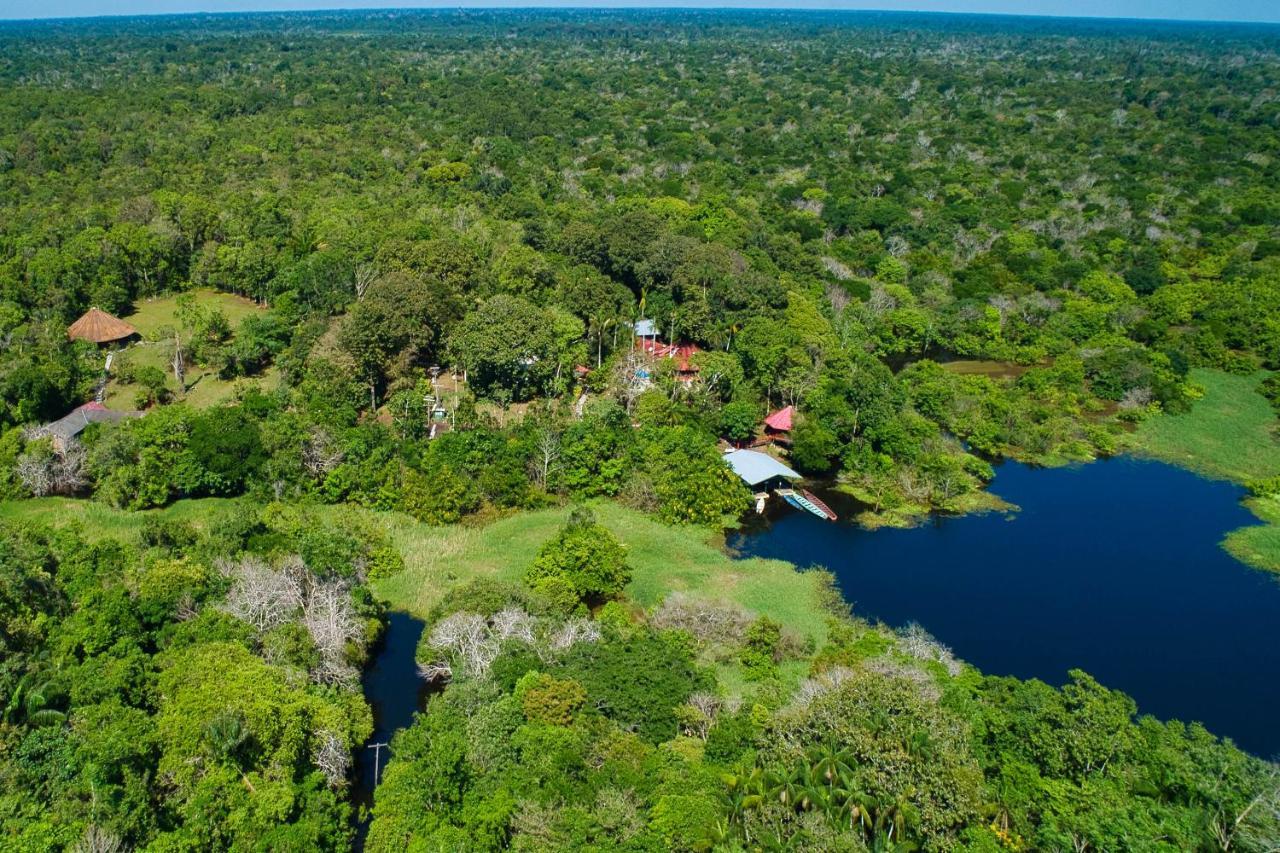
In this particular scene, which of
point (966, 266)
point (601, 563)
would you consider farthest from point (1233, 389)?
point (601, 563)

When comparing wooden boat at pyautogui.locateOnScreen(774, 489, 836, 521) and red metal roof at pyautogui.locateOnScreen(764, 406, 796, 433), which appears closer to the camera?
wooden boat at pyautogui.locateOnScreen(774, 489, 836, 521)

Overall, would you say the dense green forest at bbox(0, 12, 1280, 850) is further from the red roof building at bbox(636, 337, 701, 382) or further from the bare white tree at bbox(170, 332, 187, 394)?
the red roof building at bbox(636, 337, 701, 382)

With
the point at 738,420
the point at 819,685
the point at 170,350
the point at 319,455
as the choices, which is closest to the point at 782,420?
the point at 738,420

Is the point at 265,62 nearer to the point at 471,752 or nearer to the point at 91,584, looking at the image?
the point at 91,584

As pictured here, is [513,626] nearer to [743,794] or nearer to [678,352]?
[743,794]

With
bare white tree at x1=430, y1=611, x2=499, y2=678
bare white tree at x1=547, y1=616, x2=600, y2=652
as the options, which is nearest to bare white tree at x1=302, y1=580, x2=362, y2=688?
→ bare white tree at x1=430, y1=611, x2=499, y2=678

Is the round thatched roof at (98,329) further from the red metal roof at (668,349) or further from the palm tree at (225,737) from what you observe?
the palm tree at (225,737)

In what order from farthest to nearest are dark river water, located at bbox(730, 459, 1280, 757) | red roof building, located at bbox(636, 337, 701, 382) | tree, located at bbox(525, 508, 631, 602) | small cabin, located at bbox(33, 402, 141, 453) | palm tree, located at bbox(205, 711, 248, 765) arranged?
red roof building, located at bbox(636, 337, 701, 382), small cabin, located at bbox(33, 402, 141, 453), tree, located at bbox(525, 508, 631, 602), dark river water, located at bbox(730, 459, 1280, 757), palm tree, located at bbox(205, 711, 248, 765)
